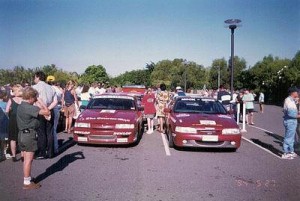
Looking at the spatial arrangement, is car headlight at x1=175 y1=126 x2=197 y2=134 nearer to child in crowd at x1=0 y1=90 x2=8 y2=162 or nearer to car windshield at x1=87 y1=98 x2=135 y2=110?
car windshield at x1=87 y1=98 x2=135 y2=110

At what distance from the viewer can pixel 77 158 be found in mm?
8273

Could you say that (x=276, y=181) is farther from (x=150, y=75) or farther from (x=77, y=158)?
(x=150, y=75)

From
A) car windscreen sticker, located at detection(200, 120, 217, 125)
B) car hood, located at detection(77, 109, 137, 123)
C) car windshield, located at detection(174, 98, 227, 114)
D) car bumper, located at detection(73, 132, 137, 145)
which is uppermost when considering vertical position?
car windshield, located at detection(174, 98, 227, 114)

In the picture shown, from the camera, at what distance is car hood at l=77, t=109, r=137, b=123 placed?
9.68 metres

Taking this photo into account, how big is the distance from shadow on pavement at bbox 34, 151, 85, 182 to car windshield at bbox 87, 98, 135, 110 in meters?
2.37

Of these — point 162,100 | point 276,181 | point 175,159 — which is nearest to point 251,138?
point 162,100

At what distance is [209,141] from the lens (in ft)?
29.5

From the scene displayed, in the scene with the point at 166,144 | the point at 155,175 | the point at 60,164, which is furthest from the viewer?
the point at 166,144

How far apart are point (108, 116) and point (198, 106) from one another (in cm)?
277

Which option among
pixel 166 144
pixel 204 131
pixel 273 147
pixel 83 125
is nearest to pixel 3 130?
pixel 83 125

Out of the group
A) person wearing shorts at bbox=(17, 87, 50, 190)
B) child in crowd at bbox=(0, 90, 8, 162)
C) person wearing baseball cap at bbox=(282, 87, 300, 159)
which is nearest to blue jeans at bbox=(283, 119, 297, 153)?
person wearing baseball cap at bbox=(282, 87, 300, 159)

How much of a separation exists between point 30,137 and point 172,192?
244cm

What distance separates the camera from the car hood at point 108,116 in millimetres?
9680

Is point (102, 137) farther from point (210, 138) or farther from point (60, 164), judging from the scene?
point (210, 138)
